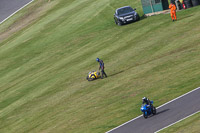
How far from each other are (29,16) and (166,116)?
41.4 meters

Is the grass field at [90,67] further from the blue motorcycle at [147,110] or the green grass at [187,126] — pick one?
the green grass at [187,126]

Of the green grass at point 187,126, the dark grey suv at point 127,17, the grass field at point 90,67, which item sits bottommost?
the grass field at point 90,67

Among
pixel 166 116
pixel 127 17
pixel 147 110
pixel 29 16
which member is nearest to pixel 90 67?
pixel 127 17

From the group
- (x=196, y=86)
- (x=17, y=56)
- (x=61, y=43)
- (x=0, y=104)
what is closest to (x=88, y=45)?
(x=61, y=43)

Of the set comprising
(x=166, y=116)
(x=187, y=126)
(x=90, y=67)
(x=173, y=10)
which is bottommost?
(x=90, y=67)

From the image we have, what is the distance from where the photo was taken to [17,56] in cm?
4441

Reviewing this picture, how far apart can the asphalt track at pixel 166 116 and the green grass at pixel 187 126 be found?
57 centimetres

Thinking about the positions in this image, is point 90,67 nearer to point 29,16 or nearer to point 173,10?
point 173,10

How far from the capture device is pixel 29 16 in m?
57.3

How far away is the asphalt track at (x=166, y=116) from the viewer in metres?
18.3

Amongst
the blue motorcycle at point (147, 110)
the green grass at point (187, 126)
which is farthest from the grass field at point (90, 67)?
the green grass at point (187, 126)

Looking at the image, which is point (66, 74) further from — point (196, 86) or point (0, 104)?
point (196, 86)

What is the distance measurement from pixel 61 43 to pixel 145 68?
17841 mm

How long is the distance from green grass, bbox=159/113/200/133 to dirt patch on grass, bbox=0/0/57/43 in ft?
127
